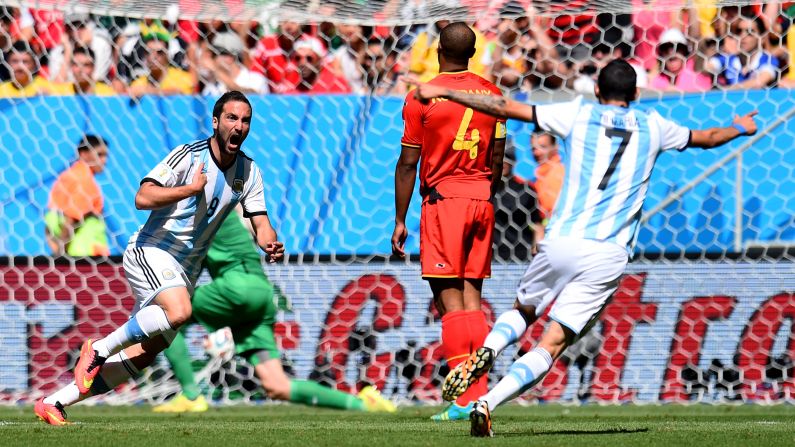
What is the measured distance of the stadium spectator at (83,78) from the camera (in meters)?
10.1

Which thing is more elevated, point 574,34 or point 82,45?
point 574,34

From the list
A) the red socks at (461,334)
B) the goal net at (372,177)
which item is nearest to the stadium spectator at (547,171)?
the goal net at (372,177)

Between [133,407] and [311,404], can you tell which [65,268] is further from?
[311,404]

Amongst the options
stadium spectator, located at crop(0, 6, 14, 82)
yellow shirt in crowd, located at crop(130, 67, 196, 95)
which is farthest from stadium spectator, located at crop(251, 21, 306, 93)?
stadium spectator, located at crop(0, 6, 14, 82)

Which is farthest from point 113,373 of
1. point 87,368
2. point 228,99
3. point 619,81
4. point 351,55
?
point 351,55

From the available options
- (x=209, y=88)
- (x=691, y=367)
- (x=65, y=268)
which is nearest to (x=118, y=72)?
(x=209, y=88)

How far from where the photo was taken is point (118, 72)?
10289 mm

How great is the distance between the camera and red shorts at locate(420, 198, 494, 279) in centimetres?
689

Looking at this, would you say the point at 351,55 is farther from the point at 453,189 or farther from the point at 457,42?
the point at 453,189

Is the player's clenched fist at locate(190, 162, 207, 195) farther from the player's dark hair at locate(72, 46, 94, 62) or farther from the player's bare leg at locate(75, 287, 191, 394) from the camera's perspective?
the player's dark hair at locate(72, 46, 94, 62)

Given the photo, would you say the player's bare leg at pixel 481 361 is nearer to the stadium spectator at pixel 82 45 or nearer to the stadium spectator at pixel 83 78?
the stadium spectator at pixel 83 78

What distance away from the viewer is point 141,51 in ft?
33.6

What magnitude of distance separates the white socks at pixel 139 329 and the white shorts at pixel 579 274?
1.95m

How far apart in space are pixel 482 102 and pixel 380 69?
16.1 feet
